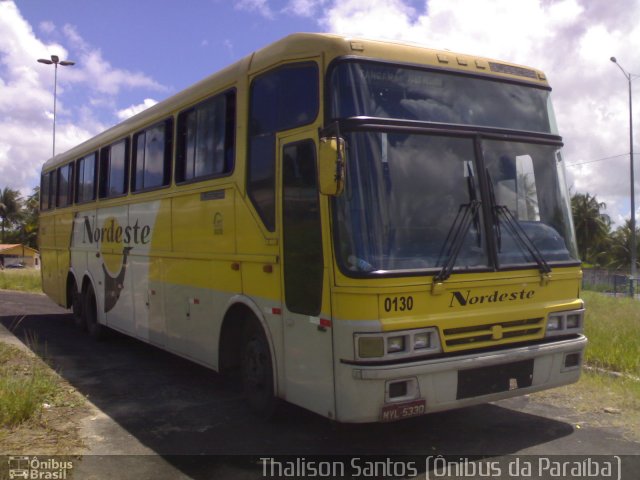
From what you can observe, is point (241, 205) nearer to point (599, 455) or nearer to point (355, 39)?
point (355, 39)

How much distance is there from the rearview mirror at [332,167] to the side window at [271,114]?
59 centimetres

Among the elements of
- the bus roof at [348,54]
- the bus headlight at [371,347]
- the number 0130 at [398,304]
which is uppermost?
the bus roof at [348,54]

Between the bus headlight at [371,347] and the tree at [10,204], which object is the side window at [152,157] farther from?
the tree at [10,204]

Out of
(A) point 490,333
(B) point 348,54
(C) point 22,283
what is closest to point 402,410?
(A) point 490,333

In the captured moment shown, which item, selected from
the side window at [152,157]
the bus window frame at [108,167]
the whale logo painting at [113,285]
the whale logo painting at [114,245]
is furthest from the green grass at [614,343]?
the bus window frame at [108,167]

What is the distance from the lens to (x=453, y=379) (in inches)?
197

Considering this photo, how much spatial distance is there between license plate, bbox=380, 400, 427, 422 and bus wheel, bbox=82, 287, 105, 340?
760 cm

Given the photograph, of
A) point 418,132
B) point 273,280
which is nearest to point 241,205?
point 273,280

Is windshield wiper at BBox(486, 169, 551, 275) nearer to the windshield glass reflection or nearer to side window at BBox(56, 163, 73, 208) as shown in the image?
the windshield glass reflection

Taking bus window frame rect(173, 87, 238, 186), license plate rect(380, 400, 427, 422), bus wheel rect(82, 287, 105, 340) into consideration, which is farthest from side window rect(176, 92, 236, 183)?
bus wheel rect(82, 287, 105, 340)

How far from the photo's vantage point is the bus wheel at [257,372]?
19.9 ft

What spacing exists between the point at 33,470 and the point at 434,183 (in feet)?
12.6

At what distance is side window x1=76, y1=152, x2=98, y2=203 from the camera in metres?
11.2

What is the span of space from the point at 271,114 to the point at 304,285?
170 cm
